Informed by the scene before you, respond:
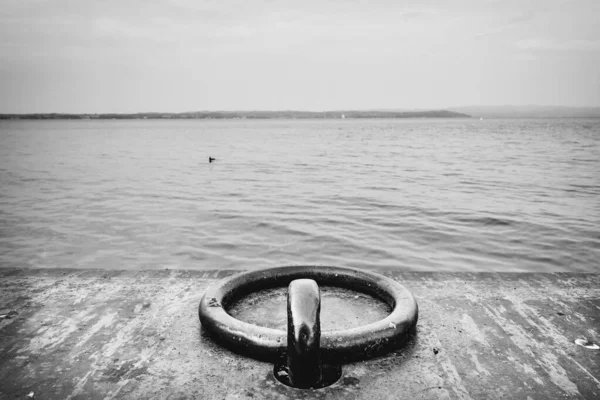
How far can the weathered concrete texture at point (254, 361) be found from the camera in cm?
257

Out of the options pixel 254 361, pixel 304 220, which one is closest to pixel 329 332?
pixel 254 361

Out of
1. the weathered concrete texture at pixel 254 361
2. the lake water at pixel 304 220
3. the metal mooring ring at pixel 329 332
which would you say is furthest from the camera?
the lake water at pixel 304 220

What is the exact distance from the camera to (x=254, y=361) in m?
2.85

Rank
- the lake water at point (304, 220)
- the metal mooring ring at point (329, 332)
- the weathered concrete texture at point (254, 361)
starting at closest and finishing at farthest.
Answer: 1. the weathered concrete texture at point (254, 361)
2. the metal mooring ring at point (329, 332)
3. the lake water at point (304, 220)

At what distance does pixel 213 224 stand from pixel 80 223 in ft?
11.2

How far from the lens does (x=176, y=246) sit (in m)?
9.11

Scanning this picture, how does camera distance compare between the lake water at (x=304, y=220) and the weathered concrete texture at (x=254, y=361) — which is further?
the lake water at (x=304, y=220)

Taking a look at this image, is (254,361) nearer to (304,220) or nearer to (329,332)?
(329,332)

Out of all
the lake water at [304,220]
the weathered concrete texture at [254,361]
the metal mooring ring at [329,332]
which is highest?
the metal mooring ring at [329,332]

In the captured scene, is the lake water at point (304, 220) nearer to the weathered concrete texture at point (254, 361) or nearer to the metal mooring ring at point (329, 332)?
the weathered concrete texture at point (254, 361)

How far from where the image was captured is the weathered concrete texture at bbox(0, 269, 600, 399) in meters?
2.57

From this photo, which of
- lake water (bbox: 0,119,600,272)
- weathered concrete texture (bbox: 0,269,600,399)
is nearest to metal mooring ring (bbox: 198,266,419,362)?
weathered concrete texture (bbox: 0,269,600,399)

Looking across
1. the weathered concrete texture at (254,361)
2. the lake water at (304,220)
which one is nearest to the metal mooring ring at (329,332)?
the weathered concrete texture at (254,361)

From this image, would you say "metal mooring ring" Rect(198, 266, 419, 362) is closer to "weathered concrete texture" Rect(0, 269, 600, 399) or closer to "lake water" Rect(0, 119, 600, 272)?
"weathered concrete texture" Rect(0, 269, 600, 399)
